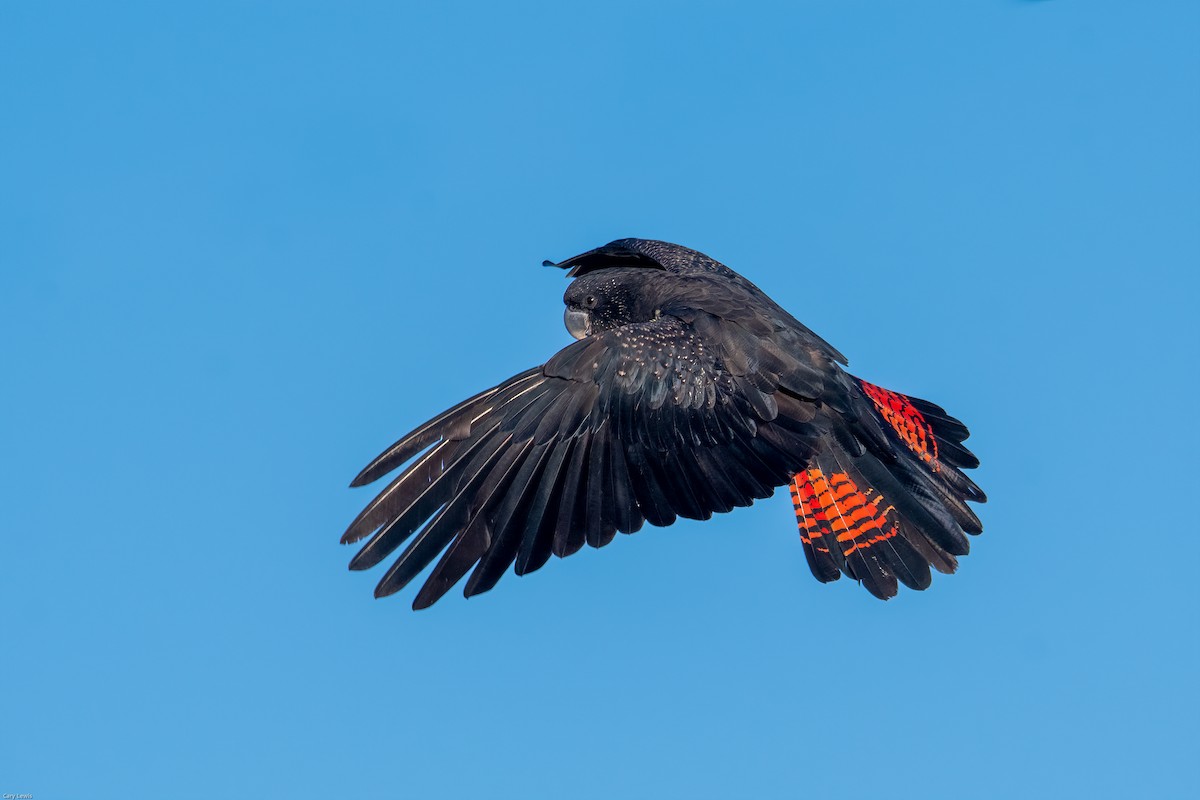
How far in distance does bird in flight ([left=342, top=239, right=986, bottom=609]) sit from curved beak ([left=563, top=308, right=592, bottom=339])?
1067 millimetres

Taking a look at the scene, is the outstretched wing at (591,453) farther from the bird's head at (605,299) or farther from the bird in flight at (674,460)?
the bird's head at (605,299)

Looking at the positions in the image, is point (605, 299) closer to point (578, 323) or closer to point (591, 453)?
point (578, 323)

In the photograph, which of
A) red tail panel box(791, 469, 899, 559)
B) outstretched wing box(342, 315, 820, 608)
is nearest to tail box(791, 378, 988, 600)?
red tail panel box(791, 469, 899, 559)

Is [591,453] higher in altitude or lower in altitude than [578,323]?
lower

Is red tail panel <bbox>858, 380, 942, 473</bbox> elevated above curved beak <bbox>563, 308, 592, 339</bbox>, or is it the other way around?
curved beak <bbox>563, 308, 592, 339</bbox>

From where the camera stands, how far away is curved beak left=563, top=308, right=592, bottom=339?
1001 centimetres

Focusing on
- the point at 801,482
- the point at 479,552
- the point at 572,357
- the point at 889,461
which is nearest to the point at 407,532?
the point at 479,552

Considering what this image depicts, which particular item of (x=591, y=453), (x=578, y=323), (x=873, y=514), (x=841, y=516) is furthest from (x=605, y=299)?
(x=873, y=514)

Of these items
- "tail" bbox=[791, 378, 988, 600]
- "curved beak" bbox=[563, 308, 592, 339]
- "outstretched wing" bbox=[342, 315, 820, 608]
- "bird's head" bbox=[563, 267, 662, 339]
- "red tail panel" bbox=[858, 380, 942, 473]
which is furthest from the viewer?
"curved beak" bbox=[563, 308, 592, 339]

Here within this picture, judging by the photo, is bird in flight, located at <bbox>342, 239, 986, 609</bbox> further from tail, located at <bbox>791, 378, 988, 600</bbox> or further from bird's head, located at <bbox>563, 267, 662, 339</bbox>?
bird's head, located at <bbox>563, 267, 662, 339</bbox>

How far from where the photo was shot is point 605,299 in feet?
32.4

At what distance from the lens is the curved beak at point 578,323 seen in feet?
32.8

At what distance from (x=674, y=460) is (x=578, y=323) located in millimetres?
2615

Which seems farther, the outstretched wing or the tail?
the tail
